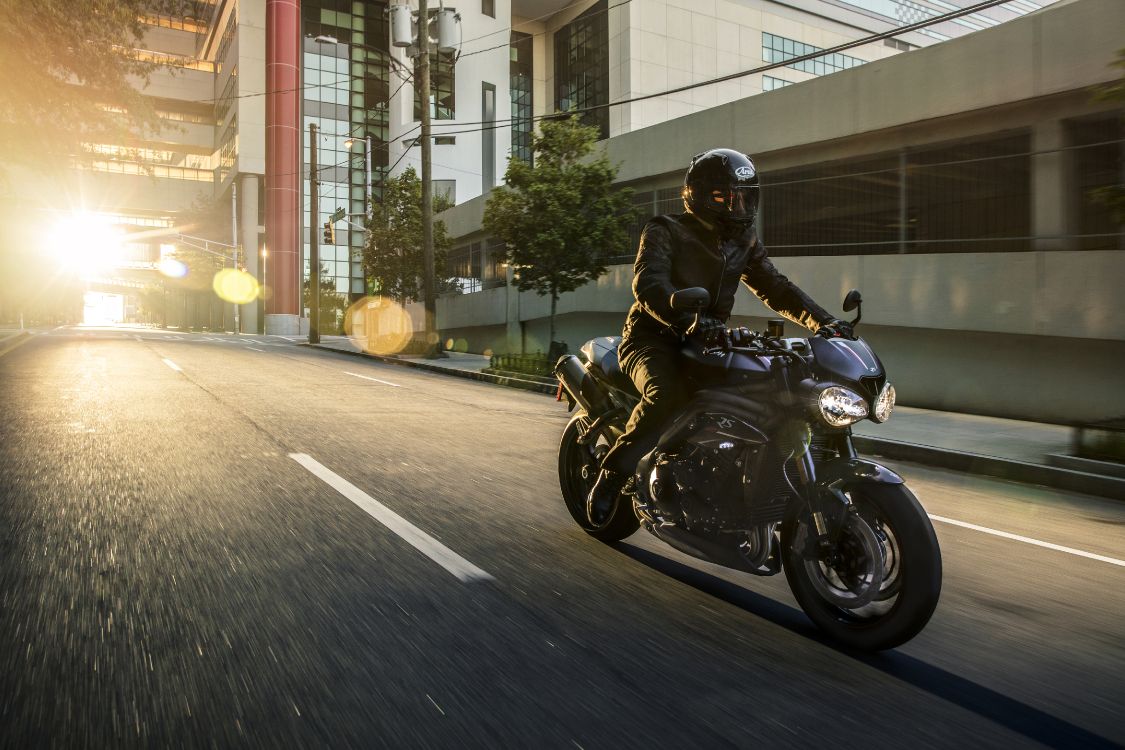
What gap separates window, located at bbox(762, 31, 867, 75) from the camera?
1965 inches

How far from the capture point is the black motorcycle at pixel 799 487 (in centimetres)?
338

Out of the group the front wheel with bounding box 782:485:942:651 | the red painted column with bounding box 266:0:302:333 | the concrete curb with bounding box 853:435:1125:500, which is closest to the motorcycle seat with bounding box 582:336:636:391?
the front wheel with bounding box 782:485:942:651

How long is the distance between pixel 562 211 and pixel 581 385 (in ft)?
48.2

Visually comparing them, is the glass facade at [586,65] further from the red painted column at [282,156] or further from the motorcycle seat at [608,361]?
the motorcycle seat at [608,361]

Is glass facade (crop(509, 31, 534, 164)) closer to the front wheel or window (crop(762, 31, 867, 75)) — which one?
window (crop(762, 31, 867, 75))

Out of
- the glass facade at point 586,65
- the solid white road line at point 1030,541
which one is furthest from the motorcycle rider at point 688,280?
the glass facade at point 586,65

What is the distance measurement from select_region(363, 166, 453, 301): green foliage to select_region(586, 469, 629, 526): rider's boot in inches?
1056

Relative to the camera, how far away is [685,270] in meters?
4.38

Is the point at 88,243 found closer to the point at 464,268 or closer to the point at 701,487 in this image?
the point at 464,268

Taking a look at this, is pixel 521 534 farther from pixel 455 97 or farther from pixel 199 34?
pixel 199 34

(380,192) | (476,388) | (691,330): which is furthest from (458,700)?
(380,192)

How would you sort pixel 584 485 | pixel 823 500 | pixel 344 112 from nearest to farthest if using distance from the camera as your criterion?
pixel 823 500
pixel 584 485
pixel 344 112

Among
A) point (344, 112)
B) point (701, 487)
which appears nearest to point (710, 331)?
point (701, 487)

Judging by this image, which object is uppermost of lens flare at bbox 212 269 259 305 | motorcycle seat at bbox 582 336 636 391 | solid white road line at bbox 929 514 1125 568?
lens flare at bbox 212 269 259 305
